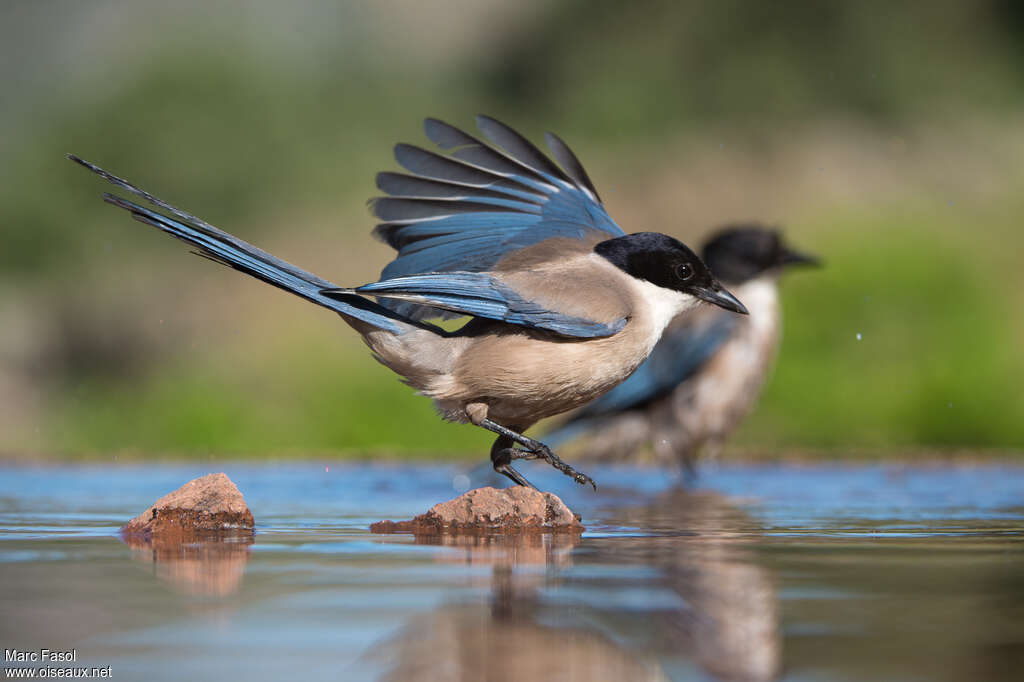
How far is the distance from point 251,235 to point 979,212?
7143 mm

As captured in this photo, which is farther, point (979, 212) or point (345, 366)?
point (979, 212)

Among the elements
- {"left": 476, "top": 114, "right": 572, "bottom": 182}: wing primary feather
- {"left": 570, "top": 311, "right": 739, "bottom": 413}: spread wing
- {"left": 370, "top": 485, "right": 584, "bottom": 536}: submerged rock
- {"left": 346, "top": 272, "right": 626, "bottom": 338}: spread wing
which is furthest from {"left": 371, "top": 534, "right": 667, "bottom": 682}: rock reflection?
{"left": 570, "top": 311, "right": 739, "bottom": 413}: spread wing

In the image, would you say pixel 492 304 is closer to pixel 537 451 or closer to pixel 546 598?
pixel 537 451

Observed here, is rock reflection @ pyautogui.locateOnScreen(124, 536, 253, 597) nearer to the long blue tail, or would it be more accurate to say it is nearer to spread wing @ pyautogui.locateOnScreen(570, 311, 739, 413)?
the long blue tail

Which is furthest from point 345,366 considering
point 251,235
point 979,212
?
point 979,212

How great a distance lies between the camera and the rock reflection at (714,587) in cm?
248

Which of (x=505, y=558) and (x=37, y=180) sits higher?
(x=37, y=180)

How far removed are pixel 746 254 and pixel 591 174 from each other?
17.6ft

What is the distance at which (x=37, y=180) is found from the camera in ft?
44.8

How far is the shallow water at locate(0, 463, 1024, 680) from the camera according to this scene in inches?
95.3

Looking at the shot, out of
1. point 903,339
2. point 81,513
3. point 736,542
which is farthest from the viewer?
point 903,339

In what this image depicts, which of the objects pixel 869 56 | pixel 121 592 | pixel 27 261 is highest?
pixel 869 56

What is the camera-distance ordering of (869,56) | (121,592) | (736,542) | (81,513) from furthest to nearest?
(869,56), (81,513), (736,542), (121,592)

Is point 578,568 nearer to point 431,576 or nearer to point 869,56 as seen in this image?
point 431,576
